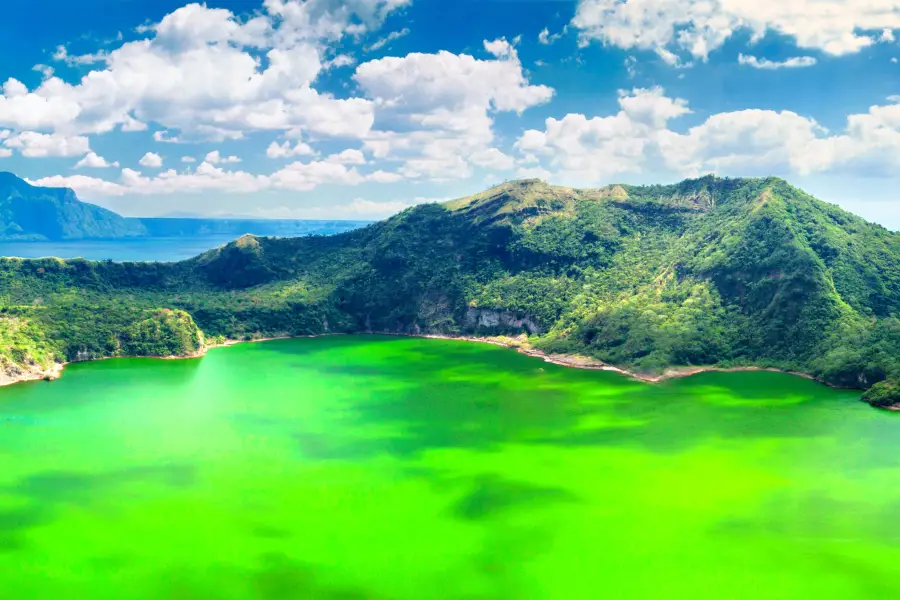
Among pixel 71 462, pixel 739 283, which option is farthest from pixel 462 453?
pixel 739 283

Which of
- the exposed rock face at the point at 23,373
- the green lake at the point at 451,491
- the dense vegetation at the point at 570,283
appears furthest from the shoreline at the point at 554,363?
the green lake at the point at 451,491

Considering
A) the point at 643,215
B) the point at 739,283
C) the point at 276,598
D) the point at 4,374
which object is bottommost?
the point at 276,598

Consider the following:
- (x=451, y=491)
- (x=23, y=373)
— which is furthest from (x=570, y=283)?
(x=23, y=373)

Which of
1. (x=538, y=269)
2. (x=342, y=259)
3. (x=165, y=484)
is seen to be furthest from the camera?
(x=342, y=259)

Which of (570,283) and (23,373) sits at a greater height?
(570,283)

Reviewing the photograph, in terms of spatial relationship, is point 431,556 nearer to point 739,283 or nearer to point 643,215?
point 739,283

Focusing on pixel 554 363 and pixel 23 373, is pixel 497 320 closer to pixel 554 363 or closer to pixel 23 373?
pixel 554 363

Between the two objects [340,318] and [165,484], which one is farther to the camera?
[340,318]
